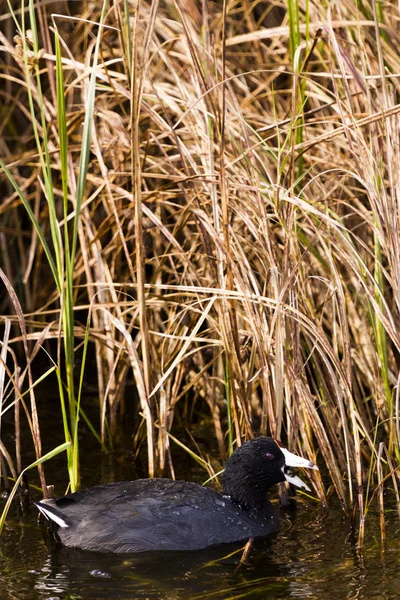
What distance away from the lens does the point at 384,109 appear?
173 inches

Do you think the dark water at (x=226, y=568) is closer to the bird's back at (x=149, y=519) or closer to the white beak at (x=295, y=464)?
the bird's back at (x=149, y=519)

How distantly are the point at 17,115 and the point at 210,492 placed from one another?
3608 mm

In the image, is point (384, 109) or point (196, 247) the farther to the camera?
point (196, 247)

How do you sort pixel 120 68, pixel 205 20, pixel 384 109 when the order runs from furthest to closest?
1. pixel 120 68
2. pixel 205 20
3. pixel 384 109

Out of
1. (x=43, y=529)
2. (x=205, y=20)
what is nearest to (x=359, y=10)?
(x=205, y=20)

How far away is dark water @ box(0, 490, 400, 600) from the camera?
391cm

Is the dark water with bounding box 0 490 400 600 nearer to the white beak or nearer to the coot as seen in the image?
the coot

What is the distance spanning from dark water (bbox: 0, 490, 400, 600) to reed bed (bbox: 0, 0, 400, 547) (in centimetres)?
19

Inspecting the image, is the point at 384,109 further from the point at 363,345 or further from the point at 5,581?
the point at 5,581

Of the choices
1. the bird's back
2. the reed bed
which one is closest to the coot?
the bird's back

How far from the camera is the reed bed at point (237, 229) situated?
432 centimetres

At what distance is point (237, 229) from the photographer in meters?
5.30

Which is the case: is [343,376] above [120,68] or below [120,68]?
below

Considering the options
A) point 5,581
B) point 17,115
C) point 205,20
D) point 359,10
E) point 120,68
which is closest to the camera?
point 5,581
